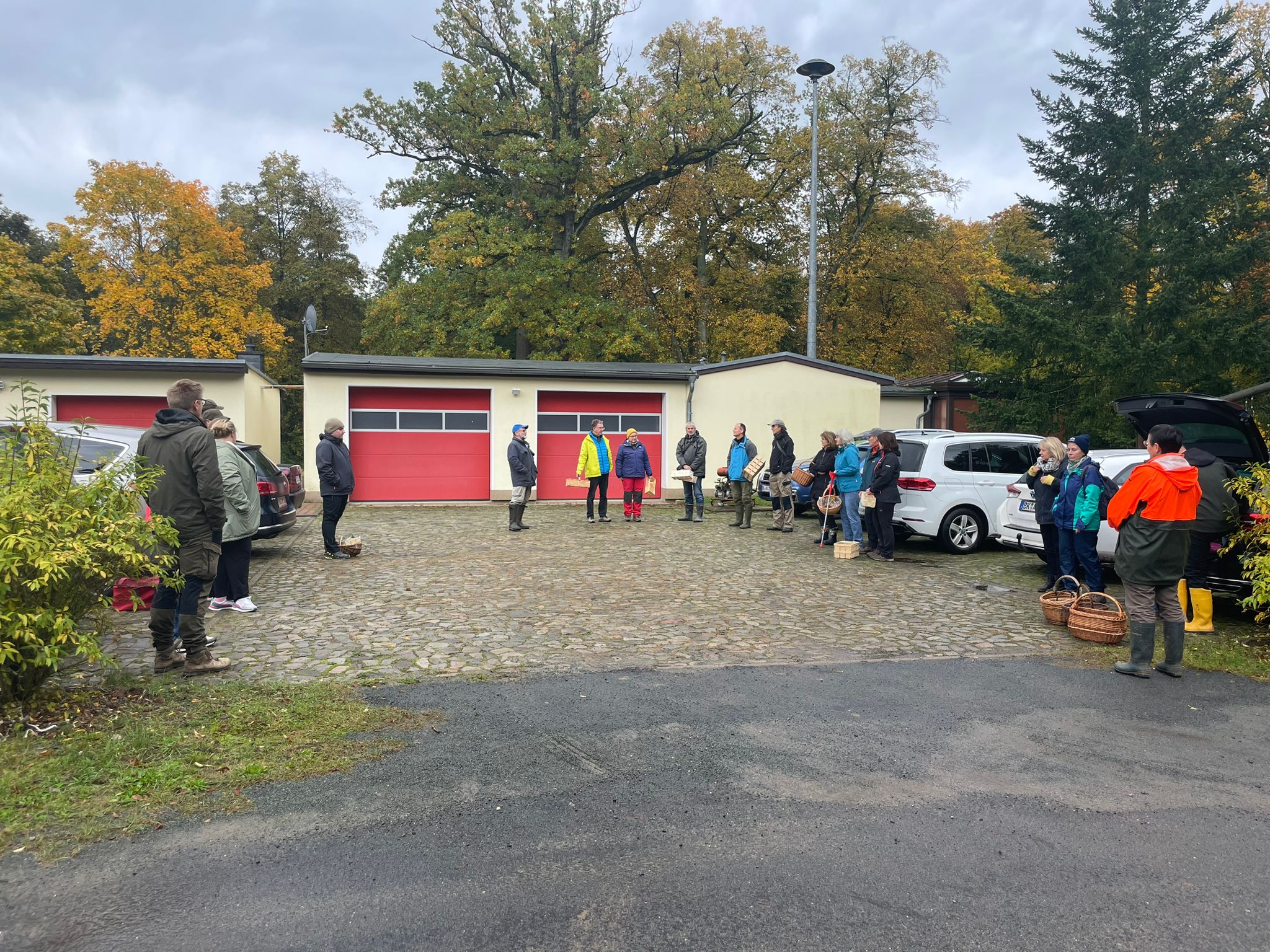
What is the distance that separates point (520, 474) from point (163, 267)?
2697 centimetres

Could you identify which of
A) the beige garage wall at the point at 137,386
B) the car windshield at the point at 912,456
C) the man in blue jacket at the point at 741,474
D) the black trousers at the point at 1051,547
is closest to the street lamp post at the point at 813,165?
the man in blue jacket at the point at 741,474

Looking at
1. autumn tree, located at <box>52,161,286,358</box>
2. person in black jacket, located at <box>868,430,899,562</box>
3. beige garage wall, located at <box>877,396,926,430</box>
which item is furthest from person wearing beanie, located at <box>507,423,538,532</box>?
autumn tree, located at <box>52,161,286,358</box>

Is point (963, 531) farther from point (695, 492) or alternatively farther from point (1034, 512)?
point (695, 492)

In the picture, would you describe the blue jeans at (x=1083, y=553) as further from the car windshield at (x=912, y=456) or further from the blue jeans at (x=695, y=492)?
the blue jeans at (x=695, y=492)

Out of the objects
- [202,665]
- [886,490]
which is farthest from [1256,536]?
[202,665]

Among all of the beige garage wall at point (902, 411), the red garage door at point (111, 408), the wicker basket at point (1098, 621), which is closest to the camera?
the wicker basket at point (1098, 621)

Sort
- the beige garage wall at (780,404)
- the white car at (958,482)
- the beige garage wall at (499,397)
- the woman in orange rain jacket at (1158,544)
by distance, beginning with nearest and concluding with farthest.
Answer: the woman in orange rain jacket at (1158,544)
the white car at (958,482)
the beige garage wall at (499,397)
the beige garage wall at (780,404)

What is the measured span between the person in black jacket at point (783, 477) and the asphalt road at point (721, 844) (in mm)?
9259

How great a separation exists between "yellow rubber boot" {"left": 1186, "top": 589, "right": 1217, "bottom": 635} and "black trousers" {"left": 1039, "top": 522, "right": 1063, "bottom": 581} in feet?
4.54

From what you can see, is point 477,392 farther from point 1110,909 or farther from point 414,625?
point 1110,909

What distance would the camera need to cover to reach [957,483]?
12227 millimetres

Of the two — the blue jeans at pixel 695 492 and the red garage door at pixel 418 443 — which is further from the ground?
the red garage door at pixel 418 443

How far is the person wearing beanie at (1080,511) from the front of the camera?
26.3 ft

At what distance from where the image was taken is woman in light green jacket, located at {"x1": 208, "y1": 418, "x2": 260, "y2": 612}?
7121 mm
